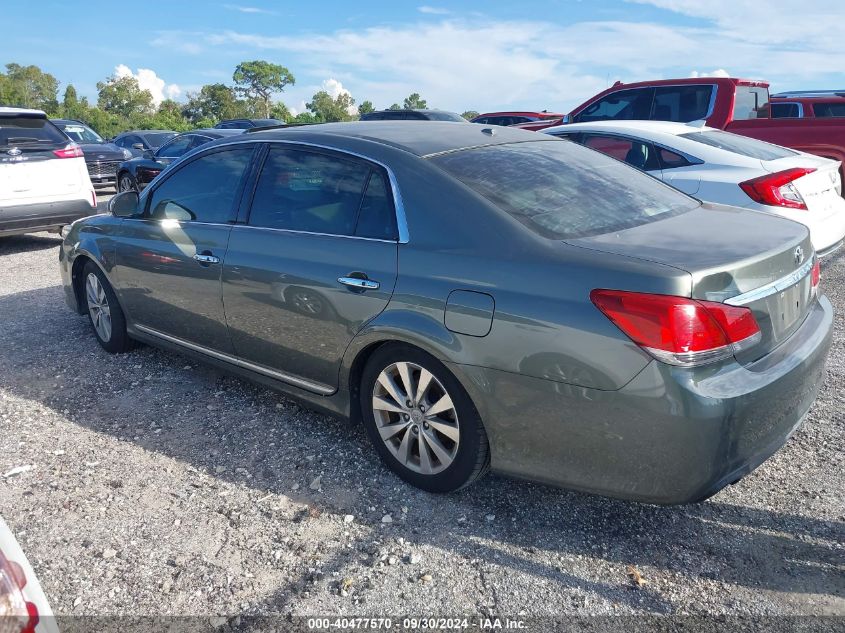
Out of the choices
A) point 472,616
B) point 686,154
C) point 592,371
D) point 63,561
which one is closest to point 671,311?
point 592,371

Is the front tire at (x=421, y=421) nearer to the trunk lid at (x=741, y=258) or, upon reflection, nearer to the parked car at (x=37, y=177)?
the trunk lid at (x=741, y=258)

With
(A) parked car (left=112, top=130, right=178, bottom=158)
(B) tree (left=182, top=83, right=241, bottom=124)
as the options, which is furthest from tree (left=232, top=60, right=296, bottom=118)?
(A) parked car (left=112, top=130, right=178, bottom=158)

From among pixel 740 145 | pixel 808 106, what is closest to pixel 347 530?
pixel 740 145

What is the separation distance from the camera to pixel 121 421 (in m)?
3.92

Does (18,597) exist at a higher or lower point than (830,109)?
lower

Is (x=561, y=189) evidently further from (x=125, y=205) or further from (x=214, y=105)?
(x=214, y=105)

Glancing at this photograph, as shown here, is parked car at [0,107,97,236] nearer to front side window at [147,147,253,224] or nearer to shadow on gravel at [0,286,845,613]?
shadow on gravel at [0,286,845,613]

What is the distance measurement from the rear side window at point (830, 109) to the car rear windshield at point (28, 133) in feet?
39.8

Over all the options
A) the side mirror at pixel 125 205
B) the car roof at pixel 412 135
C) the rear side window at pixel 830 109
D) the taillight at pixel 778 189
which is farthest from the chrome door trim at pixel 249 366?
the rear side window at pixel 830 109

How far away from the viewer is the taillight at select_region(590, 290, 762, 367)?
7.57ft

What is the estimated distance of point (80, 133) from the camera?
1623 cm

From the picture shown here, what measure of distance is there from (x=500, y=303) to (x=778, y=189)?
12.7 ft

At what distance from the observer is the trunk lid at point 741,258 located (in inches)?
95.0

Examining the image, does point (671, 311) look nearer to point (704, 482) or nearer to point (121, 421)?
point (704, 482)
